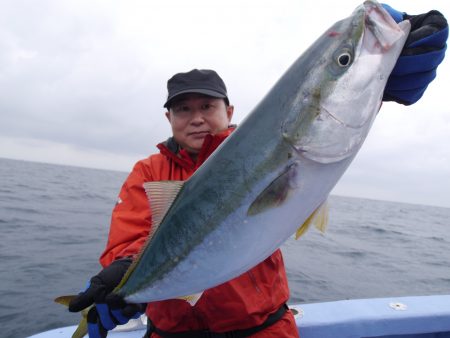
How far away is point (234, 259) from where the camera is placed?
6.03 ft

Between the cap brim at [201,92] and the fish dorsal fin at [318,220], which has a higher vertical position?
the cap brim at [201,92]

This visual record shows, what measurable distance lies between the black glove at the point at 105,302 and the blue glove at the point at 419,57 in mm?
2210

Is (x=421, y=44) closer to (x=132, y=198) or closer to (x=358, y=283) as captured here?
(x=132, y=198)

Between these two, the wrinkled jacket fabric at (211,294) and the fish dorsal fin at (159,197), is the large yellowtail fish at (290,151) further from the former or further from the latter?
the wrinkled jacket fabric at (211,294)

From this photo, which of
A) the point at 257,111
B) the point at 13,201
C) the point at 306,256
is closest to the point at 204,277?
the point at 257,111

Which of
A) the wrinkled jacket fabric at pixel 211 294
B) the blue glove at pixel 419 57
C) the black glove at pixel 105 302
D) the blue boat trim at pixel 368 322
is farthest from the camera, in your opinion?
the blue boat trim at pixel 368 322

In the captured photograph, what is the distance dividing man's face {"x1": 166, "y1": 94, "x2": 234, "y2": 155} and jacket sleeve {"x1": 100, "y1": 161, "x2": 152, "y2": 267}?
578 mm

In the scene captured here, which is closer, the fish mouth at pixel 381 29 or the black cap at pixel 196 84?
the fish mouth at pixel 381 29

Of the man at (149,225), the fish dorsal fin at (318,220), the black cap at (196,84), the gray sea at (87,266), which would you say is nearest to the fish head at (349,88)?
the fish dorsal fin at (318,220)

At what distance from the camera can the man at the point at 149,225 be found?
219 cm

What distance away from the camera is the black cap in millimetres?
2947

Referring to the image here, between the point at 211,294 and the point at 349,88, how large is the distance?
1752mm

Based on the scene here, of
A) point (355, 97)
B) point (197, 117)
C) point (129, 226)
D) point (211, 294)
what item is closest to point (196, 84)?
point (197, 117)

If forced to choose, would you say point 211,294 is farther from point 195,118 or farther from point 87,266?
point 87,266
